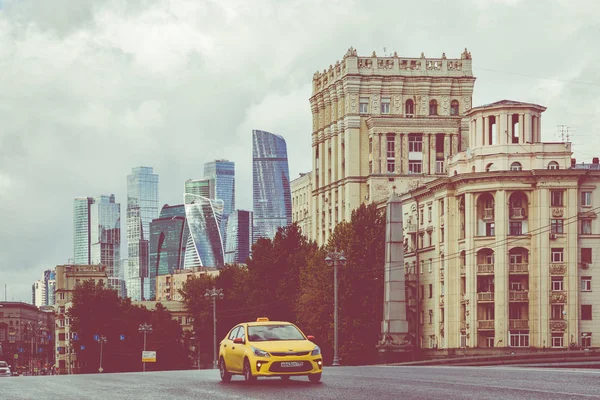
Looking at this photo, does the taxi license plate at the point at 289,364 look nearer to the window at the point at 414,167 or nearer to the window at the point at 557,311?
the window at the point at 557,311

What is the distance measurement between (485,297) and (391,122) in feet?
118

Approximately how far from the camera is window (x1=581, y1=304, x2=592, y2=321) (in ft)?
321

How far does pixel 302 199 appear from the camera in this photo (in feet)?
574

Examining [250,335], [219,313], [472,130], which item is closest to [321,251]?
[472,130]

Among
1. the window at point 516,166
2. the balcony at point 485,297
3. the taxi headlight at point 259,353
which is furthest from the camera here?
the window at point 516,166

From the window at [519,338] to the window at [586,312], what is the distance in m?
4.54

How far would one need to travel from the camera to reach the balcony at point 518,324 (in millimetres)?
97125

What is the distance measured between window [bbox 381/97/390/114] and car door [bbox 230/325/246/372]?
334ft

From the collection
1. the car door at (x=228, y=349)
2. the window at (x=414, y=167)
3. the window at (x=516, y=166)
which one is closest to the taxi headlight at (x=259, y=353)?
the car door at (x=228, y=349)

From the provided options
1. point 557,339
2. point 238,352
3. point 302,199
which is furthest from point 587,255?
point 302,199

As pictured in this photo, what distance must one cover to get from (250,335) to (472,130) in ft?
251

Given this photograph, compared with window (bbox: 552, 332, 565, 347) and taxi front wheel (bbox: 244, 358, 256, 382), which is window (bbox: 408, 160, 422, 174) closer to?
window (bbox: 552, 332, 565, 347)

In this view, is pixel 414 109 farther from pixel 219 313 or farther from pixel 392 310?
pixel 392 310

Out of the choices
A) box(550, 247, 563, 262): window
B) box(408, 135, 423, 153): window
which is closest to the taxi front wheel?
box(550, 247, 563, 262): window
